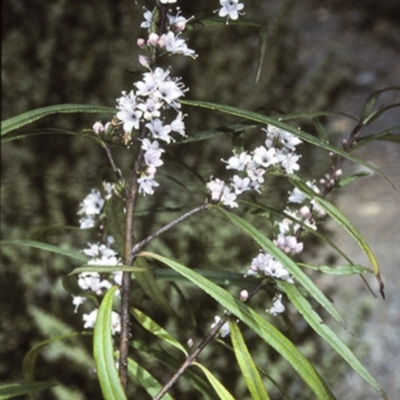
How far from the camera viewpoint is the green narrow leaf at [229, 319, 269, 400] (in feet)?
1.90

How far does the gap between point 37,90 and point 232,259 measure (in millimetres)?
586

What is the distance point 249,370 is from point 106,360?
5.5 inches

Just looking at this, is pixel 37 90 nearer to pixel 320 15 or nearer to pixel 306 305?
pixel 320 15

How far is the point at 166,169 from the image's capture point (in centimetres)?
138

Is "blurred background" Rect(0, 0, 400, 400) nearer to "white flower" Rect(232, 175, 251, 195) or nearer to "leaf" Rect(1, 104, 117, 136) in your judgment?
"white flower" Rect(232, 175, 251, 195)

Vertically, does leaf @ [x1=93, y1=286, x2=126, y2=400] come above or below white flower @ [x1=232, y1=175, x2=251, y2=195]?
below

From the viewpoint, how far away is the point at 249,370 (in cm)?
59

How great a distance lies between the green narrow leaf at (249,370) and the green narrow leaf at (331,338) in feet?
0.22

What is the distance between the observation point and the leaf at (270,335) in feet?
1.84

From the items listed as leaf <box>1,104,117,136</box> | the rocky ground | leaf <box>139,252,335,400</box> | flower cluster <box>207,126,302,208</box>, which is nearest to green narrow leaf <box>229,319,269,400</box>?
A: leaf <box>139,252,335,400</box>

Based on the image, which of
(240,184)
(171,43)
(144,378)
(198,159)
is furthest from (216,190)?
(198,159)

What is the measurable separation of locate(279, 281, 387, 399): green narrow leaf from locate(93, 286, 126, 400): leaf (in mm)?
179

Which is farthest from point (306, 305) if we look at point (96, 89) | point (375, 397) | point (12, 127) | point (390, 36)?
point (390, 36)

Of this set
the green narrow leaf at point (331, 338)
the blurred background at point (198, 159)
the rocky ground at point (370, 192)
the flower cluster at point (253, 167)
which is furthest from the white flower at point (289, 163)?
the blurred background at point (198, 159)
